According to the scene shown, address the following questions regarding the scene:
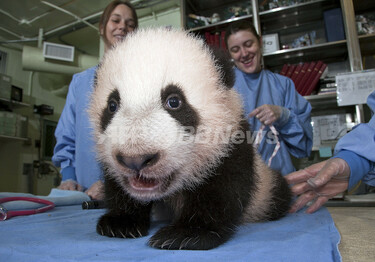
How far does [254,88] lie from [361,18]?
6.37ft

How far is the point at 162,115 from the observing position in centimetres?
73

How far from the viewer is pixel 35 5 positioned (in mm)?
4449

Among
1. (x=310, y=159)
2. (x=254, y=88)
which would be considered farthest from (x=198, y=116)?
(x=310, y=159)

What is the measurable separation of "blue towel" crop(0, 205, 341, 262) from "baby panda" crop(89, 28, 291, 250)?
0.20 feet

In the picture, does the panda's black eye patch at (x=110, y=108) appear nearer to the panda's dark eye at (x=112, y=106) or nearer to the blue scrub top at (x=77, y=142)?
the panda's dark eye at (x=112, y=106)

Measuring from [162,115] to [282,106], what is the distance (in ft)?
4.93

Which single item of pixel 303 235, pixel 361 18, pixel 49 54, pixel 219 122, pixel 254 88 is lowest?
pixel 303 235

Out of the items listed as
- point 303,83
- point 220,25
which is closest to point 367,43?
point 303,83

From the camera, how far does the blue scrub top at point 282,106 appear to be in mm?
1892

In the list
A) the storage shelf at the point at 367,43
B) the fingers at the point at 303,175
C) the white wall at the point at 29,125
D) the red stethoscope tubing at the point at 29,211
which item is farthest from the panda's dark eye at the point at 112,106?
the white wall at the point at 29,125

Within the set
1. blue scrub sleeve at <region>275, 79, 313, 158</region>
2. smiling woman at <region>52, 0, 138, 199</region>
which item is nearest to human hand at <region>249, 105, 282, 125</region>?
blue scrub sleeve at <region>275, 79, 313, 158</region>

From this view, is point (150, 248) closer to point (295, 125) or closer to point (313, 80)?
point (295, 125)

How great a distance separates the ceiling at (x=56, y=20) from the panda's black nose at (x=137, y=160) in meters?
4.09

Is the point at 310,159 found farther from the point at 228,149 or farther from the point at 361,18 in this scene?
the point at 228,149
